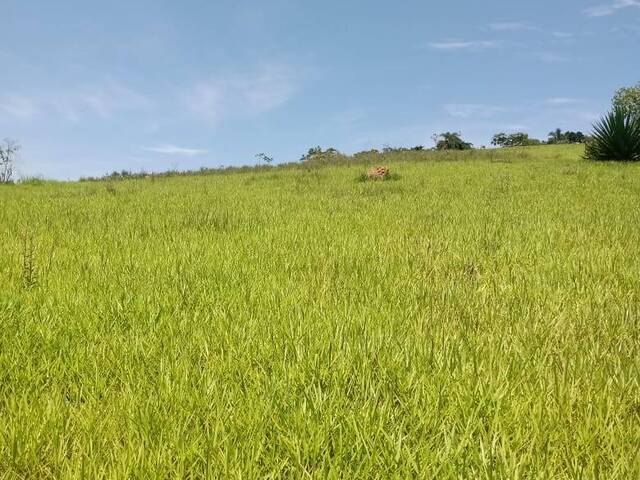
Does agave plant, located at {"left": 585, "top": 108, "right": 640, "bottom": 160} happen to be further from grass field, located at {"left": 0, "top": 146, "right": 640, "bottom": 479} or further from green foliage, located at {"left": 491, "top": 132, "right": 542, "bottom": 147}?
green foliage, located at {"left": 491, "top": 132, "right": 542, "bottom": 147}

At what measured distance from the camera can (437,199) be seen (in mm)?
7617

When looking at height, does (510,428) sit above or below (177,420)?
below

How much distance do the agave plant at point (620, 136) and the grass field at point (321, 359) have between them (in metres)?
16.7

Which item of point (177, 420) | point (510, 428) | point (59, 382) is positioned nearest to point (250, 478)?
point (177, 420)

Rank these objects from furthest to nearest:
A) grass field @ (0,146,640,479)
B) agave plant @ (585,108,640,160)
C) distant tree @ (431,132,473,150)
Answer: distant tree @ (431,132,473,150)
agave plant @ (585,108,640,160)
grass field @ (0,146,640,479)

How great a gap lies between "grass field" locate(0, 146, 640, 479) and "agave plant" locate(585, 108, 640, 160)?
54.8 feet

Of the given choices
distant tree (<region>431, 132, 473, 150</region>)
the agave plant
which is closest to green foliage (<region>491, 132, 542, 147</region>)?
distant tree (<region>431, 132, 473, 150</region>)

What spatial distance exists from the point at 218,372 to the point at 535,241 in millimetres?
3542

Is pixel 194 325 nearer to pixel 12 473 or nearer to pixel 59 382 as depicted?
pixel 59 382

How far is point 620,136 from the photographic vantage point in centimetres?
1772

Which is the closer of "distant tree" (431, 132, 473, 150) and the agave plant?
the agave plant

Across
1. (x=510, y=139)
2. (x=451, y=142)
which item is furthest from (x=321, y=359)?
(x=510, y=139)

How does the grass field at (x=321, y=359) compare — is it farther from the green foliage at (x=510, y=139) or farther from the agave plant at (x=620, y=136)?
the green foliage at (x=510, y=139)

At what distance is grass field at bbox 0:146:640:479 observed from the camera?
4.36 ft
